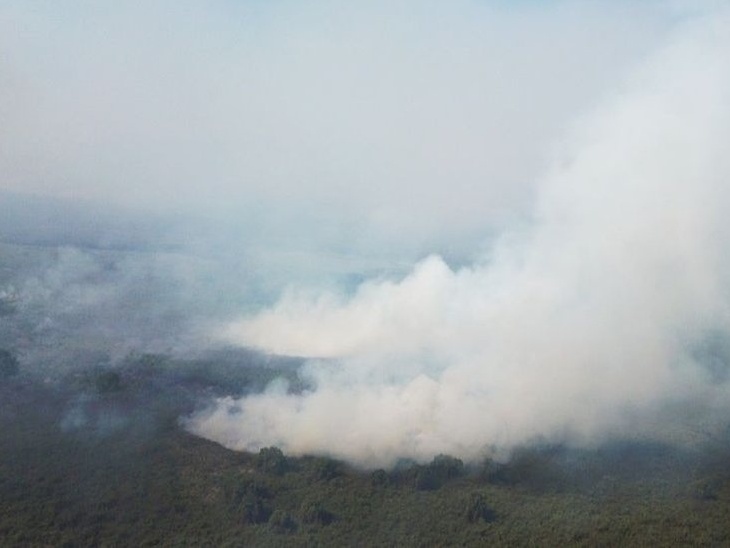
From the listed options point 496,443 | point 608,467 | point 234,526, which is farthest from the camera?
point 496,443

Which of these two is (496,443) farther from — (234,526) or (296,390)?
(234,526)

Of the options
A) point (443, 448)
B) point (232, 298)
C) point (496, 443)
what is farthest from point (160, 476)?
point (232, 298)

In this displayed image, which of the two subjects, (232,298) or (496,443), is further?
(232,298)

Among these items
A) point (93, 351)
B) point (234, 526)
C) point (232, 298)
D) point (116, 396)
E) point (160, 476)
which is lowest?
point (234, 526)

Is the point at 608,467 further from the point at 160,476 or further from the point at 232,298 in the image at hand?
the point at 232,298

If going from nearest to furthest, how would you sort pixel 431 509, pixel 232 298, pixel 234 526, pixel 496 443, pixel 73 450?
pixel 234 526 → pixel 431 509 → pixel 73 450 → pixel 496 443 → pixel 232 298

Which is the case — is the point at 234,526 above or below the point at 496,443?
below
